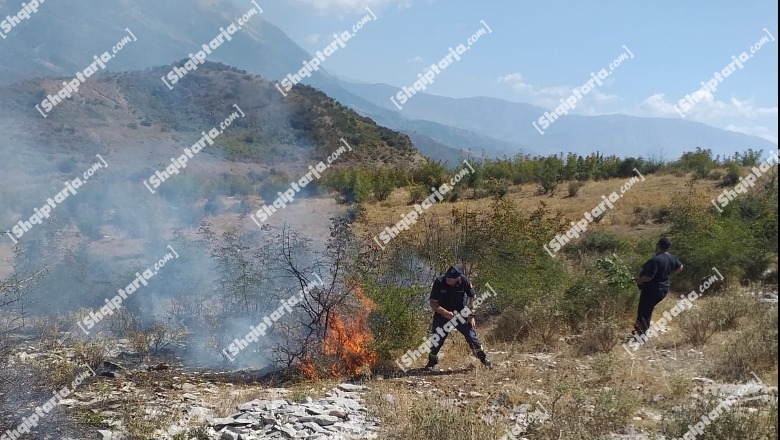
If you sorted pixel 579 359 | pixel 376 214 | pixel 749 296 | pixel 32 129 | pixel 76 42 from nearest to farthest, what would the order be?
1. pixel 579 359
2. pixel 749 296
3. pixel 376 214
4. pixel 32 129
5. pixel 76 42

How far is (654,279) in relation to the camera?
6.65 m

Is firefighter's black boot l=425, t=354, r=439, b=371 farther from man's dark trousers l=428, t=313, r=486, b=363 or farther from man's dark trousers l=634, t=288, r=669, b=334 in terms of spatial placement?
man's dark trousers l=634, t=288, r=669, b=334

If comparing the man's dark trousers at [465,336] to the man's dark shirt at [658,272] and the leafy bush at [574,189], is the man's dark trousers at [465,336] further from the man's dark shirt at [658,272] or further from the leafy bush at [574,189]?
the leafy bush at [574,189]

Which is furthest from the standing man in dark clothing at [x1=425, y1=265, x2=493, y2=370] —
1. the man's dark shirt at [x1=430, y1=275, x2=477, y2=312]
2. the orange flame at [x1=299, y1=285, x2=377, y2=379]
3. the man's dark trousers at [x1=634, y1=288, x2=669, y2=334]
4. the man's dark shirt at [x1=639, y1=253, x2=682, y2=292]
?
the man's dark shirt at [x1=639, y1=253, x2=682, y2=292]

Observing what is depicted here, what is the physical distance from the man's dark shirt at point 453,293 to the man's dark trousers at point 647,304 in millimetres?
2351

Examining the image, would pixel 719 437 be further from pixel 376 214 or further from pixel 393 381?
pixel 376 214

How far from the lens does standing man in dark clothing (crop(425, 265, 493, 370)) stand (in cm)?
634

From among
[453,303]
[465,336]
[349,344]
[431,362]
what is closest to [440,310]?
[453,303]

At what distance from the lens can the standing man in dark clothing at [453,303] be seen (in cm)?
634

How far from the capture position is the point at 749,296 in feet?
24.3

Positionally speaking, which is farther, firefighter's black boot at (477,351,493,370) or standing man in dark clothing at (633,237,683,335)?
standing man in dark clothing at (633,237,683,335)

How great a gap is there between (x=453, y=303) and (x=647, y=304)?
8.68 feet

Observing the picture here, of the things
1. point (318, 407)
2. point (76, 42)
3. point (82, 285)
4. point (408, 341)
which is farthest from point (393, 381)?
point (76, 42)

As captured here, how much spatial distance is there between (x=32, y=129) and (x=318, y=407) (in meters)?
39.2
